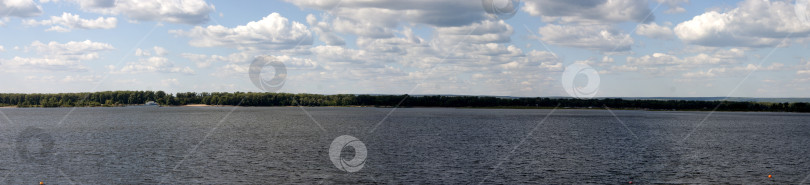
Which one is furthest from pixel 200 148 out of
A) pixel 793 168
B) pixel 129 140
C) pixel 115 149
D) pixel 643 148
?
pixel 793 168

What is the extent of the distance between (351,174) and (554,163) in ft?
69.3

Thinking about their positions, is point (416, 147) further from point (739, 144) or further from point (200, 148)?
point (739, 144)

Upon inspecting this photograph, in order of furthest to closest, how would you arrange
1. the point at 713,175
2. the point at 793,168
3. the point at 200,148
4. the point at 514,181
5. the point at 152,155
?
the point at 200,148
the point at 152,155
the point at 793,168
the point at 713,175
the point at 514,181

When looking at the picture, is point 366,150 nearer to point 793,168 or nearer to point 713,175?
point 713,175

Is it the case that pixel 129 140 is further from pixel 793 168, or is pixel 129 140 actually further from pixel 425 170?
pixel 793 168

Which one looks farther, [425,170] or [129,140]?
[129,140]

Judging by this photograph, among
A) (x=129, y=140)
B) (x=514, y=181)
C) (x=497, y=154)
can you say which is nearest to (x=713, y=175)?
(x=514, y=181)

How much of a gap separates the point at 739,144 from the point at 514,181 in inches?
2165

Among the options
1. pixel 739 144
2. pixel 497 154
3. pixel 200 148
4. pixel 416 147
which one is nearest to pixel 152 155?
pixel 200 148

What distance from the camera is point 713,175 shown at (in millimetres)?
52531

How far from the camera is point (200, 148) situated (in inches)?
2933

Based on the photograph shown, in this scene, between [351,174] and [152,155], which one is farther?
[152,155]

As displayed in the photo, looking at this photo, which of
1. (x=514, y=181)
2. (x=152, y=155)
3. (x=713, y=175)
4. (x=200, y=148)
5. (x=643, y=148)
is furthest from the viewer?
(x=643, y=148)

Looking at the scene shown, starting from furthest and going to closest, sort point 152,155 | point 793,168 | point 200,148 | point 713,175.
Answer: point 200,148, point 152,155, point 793,168, point 713,175
